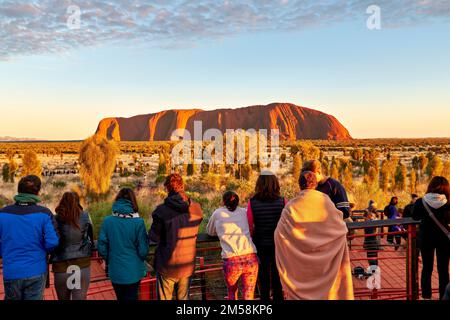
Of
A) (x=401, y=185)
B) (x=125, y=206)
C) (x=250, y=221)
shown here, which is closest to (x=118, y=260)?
(x=125, y=206)

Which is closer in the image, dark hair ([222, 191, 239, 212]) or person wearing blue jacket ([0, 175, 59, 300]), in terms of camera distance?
person wearing blue jacket ([0, 175, 59, 300])

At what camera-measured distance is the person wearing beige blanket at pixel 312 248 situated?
311 centimetres

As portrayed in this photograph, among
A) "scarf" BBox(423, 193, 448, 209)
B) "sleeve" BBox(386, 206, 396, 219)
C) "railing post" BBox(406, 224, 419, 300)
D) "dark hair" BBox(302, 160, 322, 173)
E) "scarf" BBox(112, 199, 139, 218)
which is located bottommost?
"sleeve" BBox(386, 206, 396, 219)

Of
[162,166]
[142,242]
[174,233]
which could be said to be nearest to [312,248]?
[174,233]

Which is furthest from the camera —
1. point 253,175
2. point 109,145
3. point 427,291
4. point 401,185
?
point 253,175

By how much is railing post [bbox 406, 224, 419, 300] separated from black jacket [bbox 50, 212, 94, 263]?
3085mm

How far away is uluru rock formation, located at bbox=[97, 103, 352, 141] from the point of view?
431ft

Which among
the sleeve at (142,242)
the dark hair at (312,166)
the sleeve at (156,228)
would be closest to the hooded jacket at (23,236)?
the sleeve at (142,242)

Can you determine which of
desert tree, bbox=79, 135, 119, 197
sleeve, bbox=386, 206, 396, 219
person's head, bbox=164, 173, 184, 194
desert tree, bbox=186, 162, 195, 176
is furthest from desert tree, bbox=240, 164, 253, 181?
person's head, bbox=164, 173, 184, 194

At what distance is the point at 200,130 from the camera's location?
130875mm

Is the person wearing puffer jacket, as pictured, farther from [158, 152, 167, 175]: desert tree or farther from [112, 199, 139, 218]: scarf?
[158, 152, 167, 175]: desert tree

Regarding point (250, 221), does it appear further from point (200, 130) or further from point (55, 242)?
point (200, 130)

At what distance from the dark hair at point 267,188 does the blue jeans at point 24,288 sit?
6.13ft

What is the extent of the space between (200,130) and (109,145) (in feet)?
355
